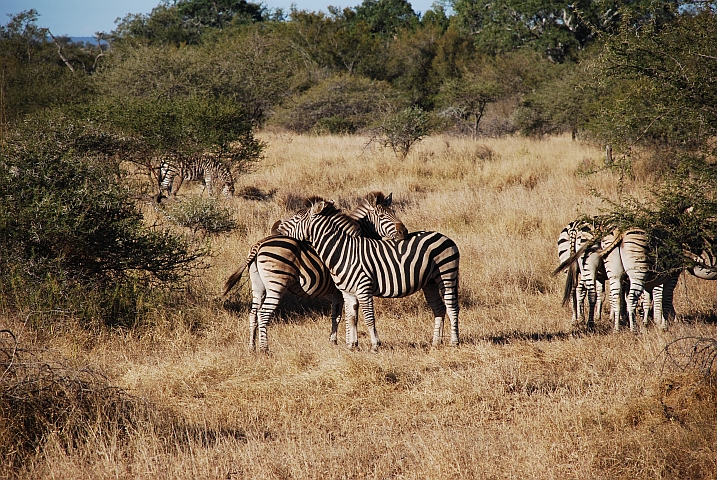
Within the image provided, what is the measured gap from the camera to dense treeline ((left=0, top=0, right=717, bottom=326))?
7.48 meters

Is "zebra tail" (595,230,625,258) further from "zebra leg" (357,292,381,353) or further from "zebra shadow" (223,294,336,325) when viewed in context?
"zebra shadow" (223,294,336,325)

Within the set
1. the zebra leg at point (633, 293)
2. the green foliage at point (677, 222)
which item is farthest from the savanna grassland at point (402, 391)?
the green foliage at point (677, 222)

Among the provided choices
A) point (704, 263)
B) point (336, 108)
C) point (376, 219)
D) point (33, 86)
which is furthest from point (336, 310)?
point (336, 108)

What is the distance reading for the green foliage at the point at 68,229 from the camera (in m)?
7.28

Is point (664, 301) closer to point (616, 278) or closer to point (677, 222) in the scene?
point (616, 278)

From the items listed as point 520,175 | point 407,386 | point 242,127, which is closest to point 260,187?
point 242,127

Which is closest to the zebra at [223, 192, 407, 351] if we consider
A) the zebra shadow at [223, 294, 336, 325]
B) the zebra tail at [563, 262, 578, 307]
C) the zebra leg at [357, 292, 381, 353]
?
the zebra leg at [357, 292, 381, 353]

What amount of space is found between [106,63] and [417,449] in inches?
1127

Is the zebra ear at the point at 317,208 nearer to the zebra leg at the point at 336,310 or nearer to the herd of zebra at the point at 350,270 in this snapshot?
the herd of zebra at the point at 350,270

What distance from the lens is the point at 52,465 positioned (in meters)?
4.15

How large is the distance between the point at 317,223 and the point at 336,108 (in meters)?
21.6

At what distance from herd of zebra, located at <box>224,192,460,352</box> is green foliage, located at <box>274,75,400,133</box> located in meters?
19.2

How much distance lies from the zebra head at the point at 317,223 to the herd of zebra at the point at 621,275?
7.80 ft

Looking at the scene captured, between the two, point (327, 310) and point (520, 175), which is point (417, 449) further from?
point (520, 175)
